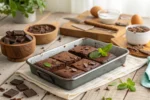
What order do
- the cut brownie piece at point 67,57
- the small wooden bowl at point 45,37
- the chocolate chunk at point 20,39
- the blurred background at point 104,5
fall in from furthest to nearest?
the blurred background at point 104,5, the small wooden bowl at point 45,37, the chocolate chunk at point 20,39, the cut brownie piece at point 67,57

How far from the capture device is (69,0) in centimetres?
201

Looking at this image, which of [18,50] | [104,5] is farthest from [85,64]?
[104,5]

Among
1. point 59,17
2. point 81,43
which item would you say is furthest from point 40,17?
point 81,43

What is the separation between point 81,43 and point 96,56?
173 mm

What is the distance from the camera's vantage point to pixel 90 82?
1.18 m

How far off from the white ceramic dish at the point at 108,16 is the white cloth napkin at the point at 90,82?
31 centimetres

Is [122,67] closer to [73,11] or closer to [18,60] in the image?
[18,60]

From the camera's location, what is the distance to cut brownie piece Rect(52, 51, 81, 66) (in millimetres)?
1218

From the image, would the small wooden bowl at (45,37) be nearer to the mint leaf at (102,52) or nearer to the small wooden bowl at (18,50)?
the small wooden bowl at (18,50)

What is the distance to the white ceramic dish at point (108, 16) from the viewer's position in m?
1.62

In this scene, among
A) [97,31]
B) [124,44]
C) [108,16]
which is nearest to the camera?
→ [124,44]

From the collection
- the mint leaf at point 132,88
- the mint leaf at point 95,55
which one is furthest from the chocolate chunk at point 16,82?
the mint leaf at point 132,88

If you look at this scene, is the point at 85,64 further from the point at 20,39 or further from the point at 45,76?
the point at 20,39

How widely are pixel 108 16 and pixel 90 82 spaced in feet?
1.87
